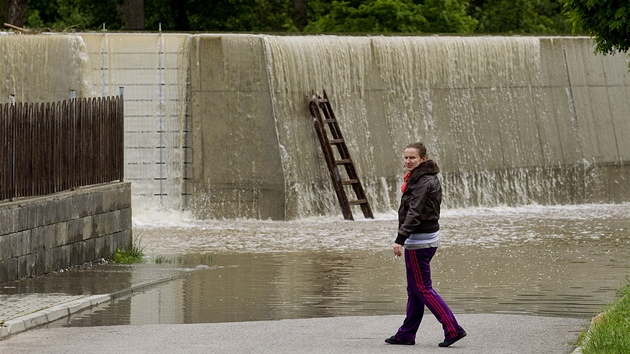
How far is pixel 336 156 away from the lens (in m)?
27.2

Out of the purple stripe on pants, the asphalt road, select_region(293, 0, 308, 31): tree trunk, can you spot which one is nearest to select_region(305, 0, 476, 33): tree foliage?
select_region(293, 0, 308, 31): tree trunk

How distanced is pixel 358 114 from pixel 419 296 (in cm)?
1712

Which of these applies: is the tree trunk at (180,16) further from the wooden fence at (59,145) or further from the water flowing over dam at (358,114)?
the wooden fence at (59,145)

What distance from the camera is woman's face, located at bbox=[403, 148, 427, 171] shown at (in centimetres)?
1117

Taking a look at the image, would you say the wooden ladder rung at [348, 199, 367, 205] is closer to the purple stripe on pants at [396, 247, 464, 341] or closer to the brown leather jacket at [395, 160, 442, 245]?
the brown leather jacket at [395, 160, 442, 245]

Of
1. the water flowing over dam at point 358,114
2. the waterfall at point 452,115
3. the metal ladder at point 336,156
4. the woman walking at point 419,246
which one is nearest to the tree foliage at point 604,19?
the woman walking at point 419,246

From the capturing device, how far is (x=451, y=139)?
29469 millimetres

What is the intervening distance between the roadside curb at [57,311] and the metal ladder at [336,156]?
11.2 meters

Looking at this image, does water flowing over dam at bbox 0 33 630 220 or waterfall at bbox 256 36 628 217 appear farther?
waterfall at bbox 256 36 628 217

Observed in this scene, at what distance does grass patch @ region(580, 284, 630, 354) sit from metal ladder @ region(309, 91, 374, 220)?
47.3 ft

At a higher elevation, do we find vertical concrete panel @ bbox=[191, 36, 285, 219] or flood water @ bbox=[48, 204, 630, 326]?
vertical concrete panel @ bbox=[191, 36, 285, 219]

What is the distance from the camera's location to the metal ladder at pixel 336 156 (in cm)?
2606

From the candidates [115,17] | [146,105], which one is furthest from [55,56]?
[115,17]

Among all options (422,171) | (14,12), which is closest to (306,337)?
(422,171)
